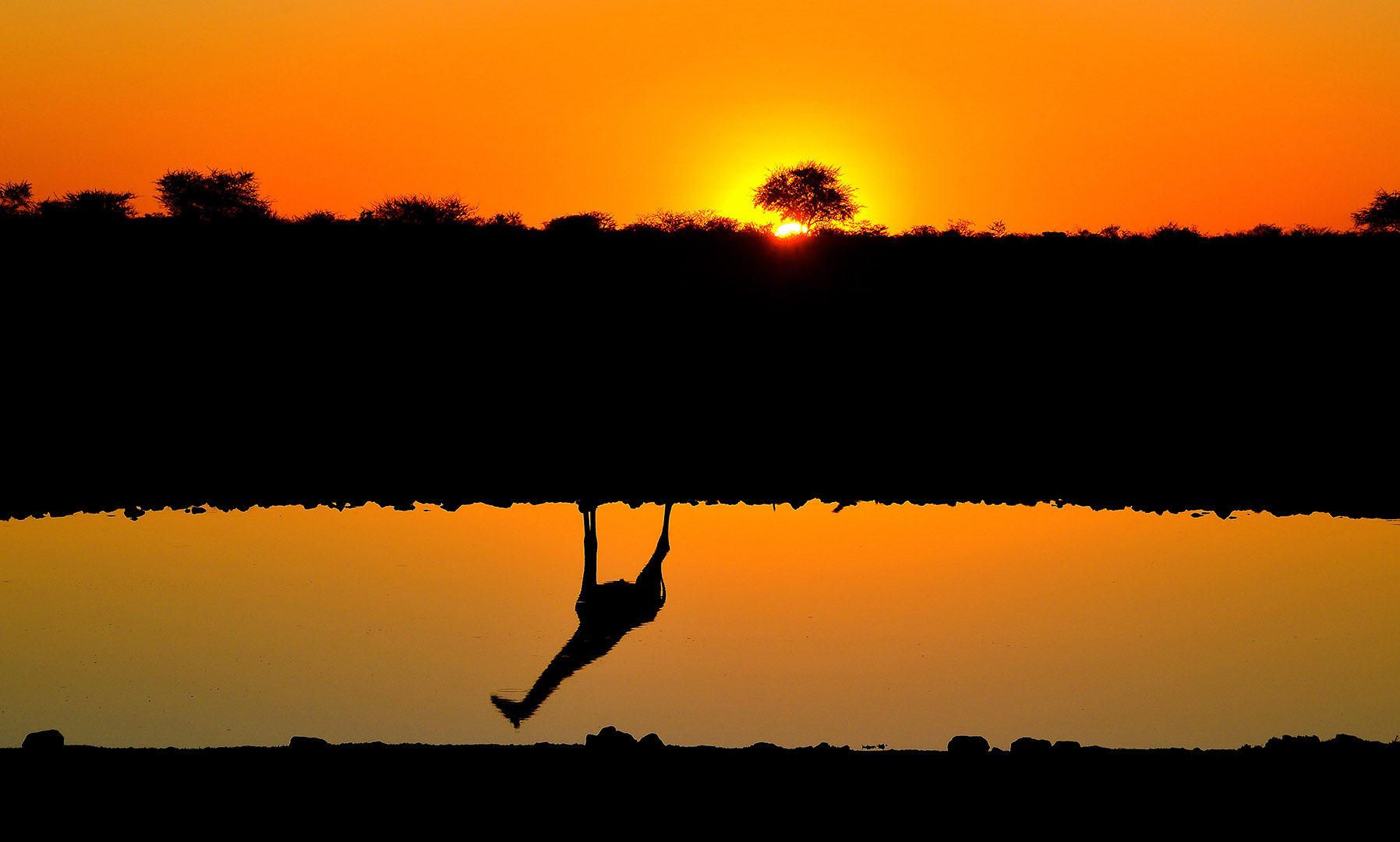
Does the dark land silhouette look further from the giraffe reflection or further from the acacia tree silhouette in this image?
the acacia tree silhouette

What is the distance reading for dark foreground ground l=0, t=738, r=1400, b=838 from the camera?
409 centimetres

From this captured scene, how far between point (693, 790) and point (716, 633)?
3.25 meters

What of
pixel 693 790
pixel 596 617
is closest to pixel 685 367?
pixel 596 617

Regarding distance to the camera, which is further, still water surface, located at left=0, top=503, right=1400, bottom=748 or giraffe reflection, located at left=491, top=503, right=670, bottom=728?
giraffe reflection, located at left=491, top=503, right=670, bottom=728

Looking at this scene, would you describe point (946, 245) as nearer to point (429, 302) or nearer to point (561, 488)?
point (429, 302)

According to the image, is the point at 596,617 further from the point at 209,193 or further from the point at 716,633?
the point at 209,193

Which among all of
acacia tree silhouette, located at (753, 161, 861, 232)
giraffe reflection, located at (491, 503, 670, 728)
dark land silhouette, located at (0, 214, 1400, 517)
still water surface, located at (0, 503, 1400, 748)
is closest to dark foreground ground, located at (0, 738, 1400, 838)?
still water surface, located at (0, 503, 1400, 748)

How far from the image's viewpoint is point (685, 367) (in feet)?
71.3

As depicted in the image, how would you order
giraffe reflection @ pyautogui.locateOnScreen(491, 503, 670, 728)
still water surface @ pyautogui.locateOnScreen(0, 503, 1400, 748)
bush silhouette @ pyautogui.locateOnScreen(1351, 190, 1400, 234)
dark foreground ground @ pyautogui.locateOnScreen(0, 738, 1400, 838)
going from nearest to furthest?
dark foreground ground @ pyautogui.locateOnScreen(0, 738, 1400, 838) → still water surface @ pyautogui.locateOnScreen(0, 503, 1400, 748) → giraffe reflection @ pyautogui.locateOnScreen(491, 503, 670, 728) → bush silhouette @ pyautogui.locateOnScreen(1351, 190, 1400, 234)

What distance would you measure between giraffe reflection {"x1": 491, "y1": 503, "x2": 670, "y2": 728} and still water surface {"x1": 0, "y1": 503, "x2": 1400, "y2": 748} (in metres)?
0.09

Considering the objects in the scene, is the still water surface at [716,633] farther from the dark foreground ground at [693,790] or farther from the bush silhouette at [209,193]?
the bush silhouette at [209,193]

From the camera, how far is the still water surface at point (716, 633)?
6.05 meters

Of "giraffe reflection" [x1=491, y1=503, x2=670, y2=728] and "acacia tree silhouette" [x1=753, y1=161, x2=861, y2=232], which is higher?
"acacia tree silhouette" [x1=753, y1=161, x2=861, y2=232]

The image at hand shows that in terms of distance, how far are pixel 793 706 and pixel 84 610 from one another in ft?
17.2
